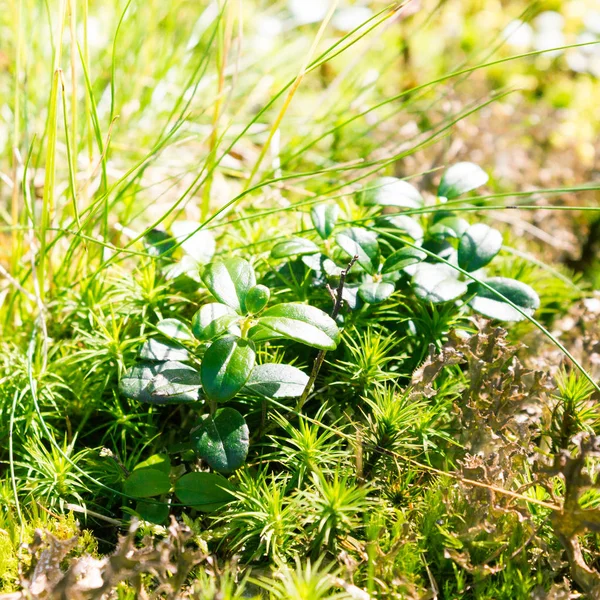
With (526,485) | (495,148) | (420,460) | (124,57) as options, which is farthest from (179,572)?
(495,148)

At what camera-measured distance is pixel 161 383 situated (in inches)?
51.8

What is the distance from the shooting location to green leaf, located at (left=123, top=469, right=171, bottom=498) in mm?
1302

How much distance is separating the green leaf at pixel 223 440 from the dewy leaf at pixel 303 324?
0.21m

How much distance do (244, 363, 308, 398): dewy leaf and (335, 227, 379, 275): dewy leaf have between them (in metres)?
0.32

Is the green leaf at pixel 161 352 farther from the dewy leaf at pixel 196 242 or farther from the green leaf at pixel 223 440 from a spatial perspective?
the dewy leaf at pixel 196 242

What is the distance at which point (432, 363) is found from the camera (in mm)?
1372

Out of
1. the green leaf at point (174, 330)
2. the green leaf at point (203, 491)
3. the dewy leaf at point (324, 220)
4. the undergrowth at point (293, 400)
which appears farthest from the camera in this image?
the dewy leaf at point (324, 220)

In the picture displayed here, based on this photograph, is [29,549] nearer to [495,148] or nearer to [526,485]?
[526,485]

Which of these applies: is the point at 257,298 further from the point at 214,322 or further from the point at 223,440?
the point at 223,440

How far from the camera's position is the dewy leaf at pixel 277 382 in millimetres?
1272

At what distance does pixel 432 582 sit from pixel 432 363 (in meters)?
0.44

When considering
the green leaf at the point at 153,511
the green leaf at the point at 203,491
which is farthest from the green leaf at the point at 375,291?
the green leaf at the point at 153,511

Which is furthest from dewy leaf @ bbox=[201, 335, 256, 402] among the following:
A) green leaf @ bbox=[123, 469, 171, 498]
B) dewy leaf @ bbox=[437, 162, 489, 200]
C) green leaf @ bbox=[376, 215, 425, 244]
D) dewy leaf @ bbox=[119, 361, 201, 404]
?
dewy leaf @ bbox=[437, 162, 489, 200]

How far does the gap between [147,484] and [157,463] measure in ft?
0.17
